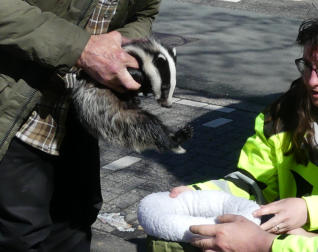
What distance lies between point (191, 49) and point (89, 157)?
6030mm

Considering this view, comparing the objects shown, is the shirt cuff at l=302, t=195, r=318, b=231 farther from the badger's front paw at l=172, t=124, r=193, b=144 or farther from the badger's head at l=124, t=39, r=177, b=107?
the badger's head at l=124, t=39, r=177, b=107

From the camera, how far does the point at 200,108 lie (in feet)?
21.7

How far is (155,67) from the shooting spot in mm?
2541

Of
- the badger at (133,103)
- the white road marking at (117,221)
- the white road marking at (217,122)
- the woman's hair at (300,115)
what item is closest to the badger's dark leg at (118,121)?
the badger at (133,103)

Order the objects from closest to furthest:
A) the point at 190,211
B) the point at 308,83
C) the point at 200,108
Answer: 1. the point at 190,211
2. the point at 308,83
3. the point at 200,108

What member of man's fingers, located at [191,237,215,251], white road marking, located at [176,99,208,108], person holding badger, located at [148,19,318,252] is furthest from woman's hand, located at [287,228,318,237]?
white road marking, located at [176,99,208,108]

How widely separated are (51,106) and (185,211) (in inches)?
26.8

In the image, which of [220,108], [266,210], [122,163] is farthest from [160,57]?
[220,108]

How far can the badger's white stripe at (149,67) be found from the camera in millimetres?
2537

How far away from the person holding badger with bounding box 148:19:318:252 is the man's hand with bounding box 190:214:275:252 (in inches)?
8.4

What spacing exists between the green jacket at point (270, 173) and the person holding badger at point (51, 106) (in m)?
0.59

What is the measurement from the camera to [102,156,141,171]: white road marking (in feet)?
16.8

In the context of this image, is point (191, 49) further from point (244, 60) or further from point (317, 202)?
point (317, 202)

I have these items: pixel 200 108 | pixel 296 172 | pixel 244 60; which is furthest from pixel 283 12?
pixel 296 172
